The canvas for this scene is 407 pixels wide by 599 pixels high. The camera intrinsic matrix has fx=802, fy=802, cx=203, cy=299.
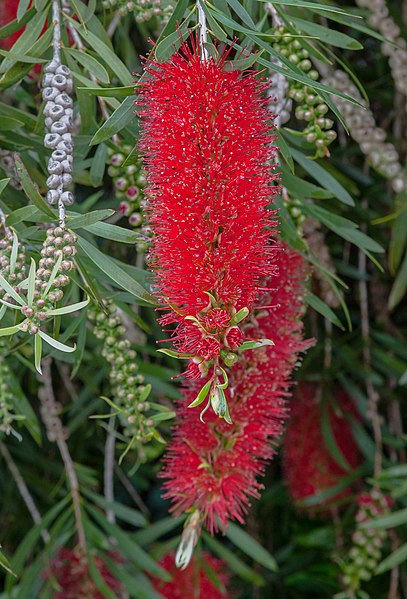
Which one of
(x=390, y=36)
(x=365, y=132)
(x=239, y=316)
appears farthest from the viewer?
(x=390, y=36)

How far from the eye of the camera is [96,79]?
33.8 inches

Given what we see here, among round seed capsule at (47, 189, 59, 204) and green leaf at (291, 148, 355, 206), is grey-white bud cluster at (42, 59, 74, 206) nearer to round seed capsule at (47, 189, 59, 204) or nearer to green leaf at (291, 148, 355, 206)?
round seed capsule at (47, 189, 59, 204)

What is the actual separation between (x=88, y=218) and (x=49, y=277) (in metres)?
0.07

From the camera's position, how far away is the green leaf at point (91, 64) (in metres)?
0.80

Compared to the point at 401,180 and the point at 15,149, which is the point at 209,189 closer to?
the point at 15,149

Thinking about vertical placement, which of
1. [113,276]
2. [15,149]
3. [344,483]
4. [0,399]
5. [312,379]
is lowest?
[344,483]

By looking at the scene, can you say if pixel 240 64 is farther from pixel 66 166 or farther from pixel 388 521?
pixel 388 521

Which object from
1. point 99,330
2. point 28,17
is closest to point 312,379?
point 99,330

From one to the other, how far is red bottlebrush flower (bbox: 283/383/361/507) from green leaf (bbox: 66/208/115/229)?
100 cm

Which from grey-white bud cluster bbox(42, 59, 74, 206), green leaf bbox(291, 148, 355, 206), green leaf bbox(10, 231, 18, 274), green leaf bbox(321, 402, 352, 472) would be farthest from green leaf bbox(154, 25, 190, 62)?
green leaf bbox(321, 402, 352, 472)

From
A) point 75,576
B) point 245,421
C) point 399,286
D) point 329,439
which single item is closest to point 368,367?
point 329,439

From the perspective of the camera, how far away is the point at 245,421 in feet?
2.67

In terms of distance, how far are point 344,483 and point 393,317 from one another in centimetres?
42

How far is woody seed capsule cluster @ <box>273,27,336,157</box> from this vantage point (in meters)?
0.81
